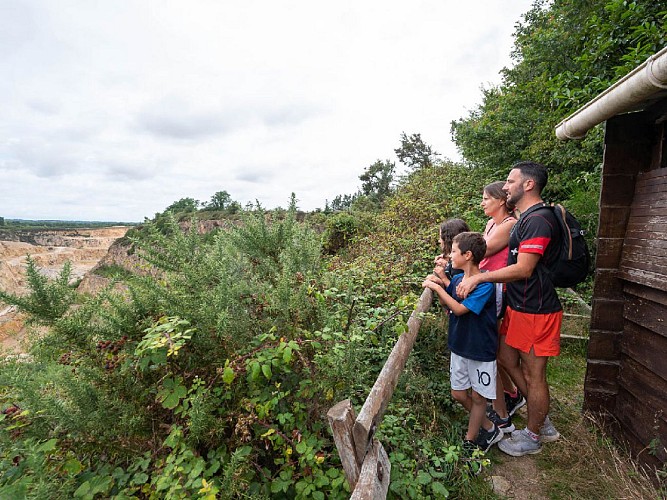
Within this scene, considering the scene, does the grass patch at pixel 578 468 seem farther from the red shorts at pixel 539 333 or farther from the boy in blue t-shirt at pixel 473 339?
the red shorts at pixel 539 333

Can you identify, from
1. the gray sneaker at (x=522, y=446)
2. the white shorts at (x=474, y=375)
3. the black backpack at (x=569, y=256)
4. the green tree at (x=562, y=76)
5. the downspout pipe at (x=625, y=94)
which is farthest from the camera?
the green tree at (x=562, y=76)

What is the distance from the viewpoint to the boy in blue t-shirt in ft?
8.04

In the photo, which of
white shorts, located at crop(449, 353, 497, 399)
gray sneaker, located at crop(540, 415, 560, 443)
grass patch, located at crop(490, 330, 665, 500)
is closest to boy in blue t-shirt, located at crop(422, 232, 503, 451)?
white shorts, located at crop(449, 353, 497, 399)

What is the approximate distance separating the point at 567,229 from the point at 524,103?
8889 mm

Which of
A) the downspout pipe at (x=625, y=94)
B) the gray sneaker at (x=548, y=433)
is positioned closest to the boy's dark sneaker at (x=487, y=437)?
the gray sneaker at (x=548, y=433)

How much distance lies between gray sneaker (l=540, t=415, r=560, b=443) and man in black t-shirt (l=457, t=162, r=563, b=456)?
0.12 m

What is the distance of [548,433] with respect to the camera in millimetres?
2754

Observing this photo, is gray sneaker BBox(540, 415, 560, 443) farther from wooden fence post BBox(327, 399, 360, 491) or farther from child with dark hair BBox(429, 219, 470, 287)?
wooden fence post BBox(327, 399, 360, 491)

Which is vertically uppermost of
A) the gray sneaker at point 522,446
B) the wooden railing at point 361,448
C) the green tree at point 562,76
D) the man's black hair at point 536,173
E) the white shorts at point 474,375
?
the green tree at point 562,76

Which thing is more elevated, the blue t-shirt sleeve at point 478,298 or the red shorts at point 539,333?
the blue t-shirt sleeve at point 478,298

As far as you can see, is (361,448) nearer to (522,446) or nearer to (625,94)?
(522,446)

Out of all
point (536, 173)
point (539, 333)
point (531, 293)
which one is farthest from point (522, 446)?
point (536, 173)

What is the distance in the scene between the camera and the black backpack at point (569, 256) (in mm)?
2332

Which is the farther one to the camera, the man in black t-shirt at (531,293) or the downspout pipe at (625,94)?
the man in black t-shirt at (531,293)
